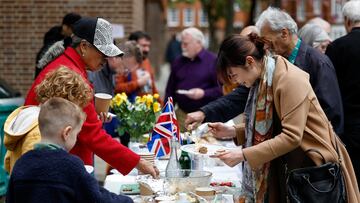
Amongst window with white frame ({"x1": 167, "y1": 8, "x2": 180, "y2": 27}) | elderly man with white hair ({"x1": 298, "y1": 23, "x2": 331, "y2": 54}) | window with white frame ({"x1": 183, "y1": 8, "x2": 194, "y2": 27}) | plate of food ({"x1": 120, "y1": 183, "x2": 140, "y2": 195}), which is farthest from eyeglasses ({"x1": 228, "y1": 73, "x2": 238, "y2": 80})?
window with white frame ({"x1": 167, "y1": 8, "x2": 180, "y2": 27})

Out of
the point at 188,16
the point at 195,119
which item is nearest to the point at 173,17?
the point at 188,16

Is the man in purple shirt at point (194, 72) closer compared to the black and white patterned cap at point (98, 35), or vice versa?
the black and white patterned cap at point (98, 35)

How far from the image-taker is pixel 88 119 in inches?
148

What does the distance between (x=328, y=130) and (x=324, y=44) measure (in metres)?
2.75

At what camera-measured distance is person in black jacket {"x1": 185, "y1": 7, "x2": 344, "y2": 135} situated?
13.9 feet

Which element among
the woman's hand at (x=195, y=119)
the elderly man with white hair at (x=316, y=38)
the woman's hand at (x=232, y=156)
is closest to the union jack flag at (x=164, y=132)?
the woman's hand at (x=195, y=119)

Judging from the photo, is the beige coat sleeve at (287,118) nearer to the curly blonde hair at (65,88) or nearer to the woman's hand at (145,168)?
the woman's hand at (145,168)

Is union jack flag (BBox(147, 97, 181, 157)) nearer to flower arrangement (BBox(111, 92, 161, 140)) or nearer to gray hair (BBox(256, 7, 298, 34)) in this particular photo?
flower arrangement (BBox(111, 92, 161, 140))

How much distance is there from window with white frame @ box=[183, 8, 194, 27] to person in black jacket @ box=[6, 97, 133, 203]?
7926cm

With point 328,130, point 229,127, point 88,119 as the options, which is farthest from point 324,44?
point 88,119

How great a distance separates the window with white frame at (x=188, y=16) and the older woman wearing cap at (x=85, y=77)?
78.1 metres

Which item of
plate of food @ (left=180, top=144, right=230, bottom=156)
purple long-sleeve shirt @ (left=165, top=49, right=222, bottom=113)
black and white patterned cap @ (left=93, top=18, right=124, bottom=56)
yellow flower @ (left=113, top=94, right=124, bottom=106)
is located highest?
black and white patterned cap @ (left=93, top=18, right=124, bottom=56)

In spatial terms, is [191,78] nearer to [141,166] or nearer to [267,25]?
[267,25]

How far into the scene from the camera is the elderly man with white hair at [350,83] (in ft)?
16.3
